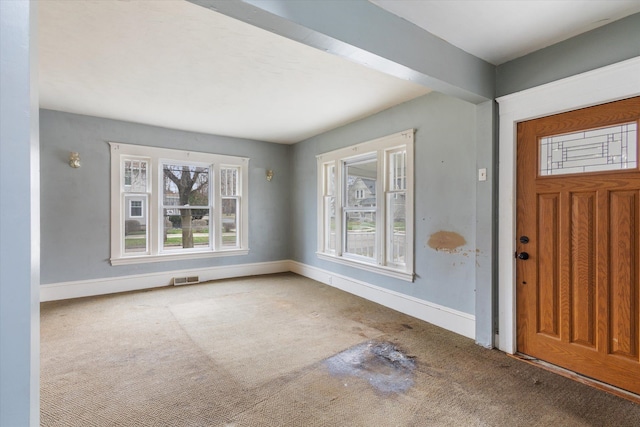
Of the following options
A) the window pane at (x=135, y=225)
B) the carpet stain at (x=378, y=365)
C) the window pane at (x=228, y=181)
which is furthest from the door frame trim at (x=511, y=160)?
the window pane at (x=135, y=225)

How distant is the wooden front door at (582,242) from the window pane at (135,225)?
497 cm

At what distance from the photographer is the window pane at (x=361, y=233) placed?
441 cm

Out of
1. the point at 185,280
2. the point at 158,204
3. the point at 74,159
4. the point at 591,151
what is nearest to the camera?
the point at 591,151

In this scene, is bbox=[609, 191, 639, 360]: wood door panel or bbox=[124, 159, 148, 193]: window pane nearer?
bbox=[609, 191, 639, 360]: wood door panel

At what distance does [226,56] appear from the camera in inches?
103

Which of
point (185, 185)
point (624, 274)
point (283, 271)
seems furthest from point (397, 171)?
point (185, 185)

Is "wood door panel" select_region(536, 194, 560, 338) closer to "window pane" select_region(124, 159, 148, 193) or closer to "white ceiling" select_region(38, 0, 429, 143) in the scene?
"white ceiling" select_region(38, 0, 429, 143)

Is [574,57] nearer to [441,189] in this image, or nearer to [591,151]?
[591,151]

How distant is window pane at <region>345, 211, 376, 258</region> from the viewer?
4414mm

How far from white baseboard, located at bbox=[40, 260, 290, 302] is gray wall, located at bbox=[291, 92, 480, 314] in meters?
2.45

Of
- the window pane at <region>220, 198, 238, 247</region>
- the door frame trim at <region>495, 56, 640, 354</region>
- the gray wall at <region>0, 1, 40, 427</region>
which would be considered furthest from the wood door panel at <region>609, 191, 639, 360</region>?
the window pane at <region>220, 198, 238, 247</region>

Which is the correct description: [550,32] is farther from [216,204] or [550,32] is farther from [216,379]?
[216,204]

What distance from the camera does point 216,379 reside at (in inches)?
89.6

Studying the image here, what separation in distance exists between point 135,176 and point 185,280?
5.98 ft
